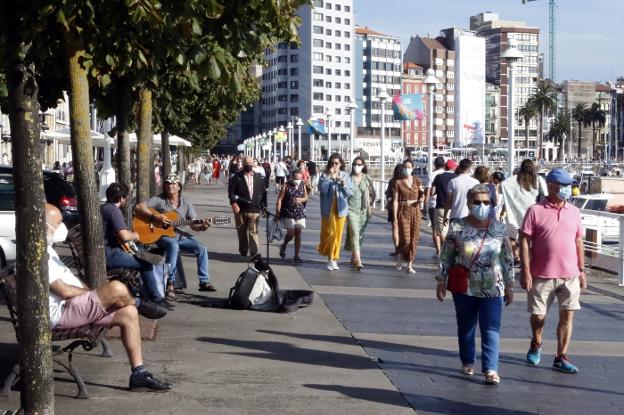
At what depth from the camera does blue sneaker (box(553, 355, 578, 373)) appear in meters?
8.82

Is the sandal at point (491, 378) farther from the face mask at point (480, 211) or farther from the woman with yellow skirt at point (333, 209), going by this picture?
the woman with yellow skirt at point (333, 209)

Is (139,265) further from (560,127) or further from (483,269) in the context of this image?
(560,127)

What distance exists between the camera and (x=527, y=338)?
1050cm

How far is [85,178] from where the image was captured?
940cm

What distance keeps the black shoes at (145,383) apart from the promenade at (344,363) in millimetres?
70

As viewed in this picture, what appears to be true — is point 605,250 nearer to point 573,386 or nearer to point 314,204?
point 573,386

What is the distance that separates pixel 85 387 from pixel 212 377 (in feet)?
3.59

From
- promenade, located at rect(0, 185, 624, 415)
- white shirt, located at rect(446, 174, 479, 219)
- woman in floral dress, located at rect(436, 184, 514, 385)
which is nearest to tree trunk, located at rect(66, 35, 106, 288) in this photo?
promenade, located at rect(0, 185, 624, 415)

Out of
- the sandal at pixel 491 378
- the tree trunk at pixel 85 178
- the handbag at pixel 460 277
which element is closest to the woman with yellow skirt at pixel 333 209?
the tree trunk at pixel 85 178

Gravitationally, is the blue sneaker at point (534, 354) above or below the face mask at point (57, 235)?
below

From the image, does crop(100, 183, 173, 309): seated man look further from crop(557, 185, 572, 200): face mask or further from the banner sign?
the banner sign

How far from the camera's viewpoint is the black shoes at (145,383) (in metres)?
7.52

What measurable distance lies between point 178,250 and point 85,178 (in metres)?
3.23

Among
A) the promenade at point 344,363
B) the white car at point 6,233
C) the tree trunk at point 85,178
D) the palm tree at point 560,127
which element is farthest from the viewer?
the palm tree at point 560,127
